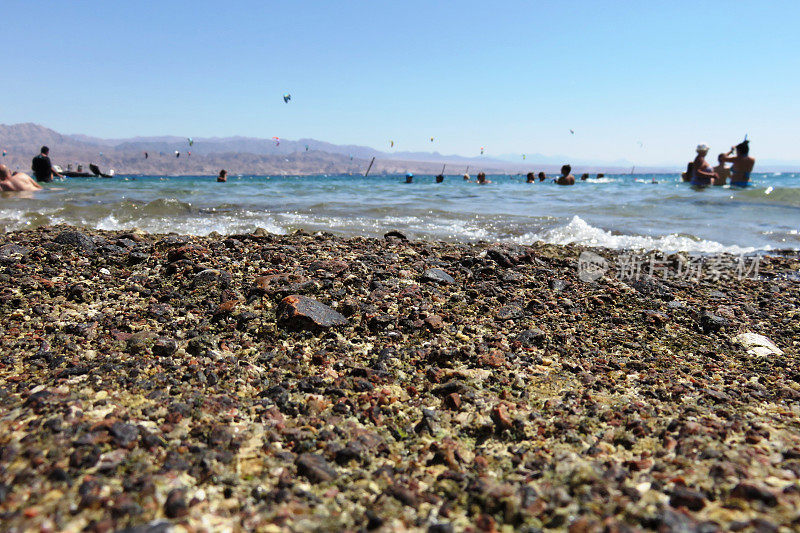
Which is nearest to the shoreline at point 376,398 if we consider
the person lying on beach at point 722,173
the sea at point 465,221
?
the sea at point 465,221

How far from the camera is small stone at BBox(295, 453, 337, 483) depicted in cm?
194

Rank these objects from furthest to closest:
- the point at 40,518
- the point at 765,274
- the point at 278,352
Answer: the point at 765,274 < the point at 278,352 < the point at 40,518

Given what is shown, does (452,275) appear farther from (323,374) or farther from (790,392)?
(790,392)

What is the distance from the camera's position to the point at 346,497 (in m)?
1.85

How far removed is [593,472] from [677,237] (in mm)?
9083

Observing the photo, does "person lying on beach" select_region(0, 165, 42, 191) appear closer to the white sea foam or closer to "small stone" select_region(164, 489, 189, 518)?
the white sea foam

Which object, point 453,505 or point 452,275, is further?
point 452,275

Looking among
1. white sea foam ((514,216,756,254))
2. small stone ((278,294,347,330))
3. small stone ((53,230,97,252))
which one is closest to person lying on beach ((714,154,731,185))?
white sea foam ((514,216,756,254))


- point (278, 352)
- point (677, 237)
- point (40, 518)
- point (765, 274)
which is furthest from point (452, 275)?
point (677, 237)

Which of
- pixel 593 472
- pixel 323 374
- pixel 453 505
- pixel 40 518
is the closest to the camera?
pixel 40 518

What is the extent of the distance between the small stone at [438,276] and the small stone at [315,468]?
2.71 metres

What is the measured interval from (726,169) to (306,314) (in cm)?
3136

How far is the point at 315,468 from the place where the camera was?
1.96m

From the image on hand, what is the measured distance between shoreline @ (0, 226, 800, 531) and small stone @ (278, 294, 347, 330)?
0.06 ft
